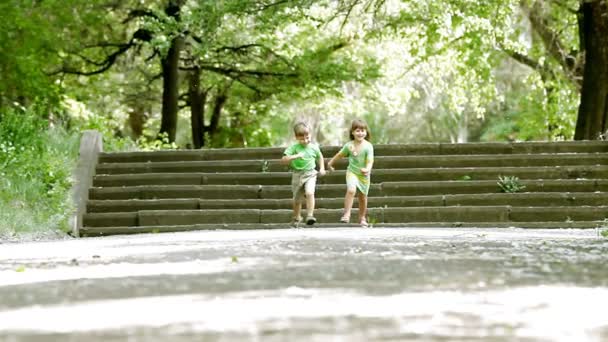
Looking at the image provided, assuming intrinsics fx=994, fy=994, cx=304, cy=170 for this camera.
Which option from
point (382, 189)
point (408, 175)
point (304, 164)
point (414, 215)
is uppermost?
point (304, 164)

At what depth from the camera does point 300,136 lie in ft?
45.8

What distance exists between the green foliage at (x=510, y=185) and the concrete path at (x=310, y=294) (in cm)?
761

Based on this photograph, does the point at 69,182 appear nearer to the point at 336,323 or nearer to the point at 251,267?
the point at 251,267

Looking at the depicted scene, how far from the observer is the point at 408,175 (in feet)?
56.9

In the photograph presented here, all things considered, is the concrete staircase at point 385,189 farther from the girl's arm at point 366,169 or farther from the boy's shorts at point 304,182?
the girl's arm at point 366,169

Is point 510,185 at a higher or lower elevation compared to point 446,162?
lower

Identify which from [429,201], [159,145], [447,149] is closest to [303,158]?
[429,201]

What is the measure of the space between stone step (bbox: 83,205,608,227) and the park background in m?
1.59

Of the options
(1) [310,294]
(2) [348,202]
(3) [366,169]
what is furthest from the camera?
(2) [348,202]

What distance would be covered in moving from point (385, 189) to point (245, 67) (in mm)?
13086

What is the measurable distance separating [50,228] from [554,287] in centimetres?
981

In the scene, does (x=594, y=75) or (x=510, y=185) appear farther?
(x=594, y=75)

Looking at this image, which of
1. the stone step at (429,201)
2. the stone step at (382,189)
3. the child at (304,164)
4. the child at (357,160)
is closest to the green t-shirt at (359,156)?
the child at (357,160)

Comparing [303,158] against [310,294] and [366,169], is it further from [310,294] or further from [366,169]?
[310,294]
